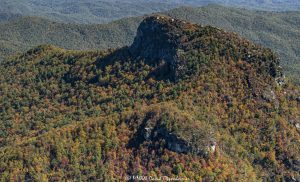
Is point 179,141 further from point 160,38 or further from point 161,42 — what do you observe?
point 160,38

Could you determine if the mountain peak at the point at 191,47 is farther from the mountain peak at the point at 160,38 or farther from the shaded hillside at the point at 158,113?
the shaded hillside at the point at 158,113

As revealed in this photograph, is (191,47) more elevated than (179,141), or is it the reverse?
(191,47)

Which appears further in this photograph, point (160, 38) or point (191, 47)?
point (160, 38)

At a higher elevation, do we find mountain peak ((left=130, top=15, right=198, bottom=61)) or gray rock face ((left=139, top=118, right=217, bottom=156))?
mountain peak ((left=130, top=15, right=198, bottom=61))

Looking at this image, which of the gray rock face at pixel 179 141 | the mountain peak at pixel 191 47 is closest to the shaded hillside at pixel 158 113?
the gray rock face at pixel 179 141

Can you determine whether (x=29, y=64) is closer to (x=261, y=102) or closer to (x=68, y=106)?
(x=68, y=106)

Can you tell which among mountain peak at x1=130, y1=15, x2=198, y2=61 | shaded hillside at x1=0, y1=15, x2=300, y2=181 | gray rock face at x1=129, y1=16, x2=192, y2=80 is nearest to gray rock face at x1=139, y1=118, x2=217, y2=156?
shaded hillside at x1=0, y1=15, x2=300, y2=181

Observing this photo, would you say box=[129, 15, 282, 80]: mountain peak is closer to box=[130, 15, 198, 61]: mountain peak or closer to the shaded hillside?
box=[130, 15, 198, 61]: mountain peak

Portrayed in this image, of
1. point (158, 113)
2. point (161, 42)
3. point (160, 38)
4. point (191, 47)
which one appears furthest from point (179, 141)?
point (160, 38)

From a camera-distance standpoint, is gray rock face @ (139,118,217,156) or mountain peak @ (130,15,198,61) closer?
gray rock face @ (139,118,217,156)
